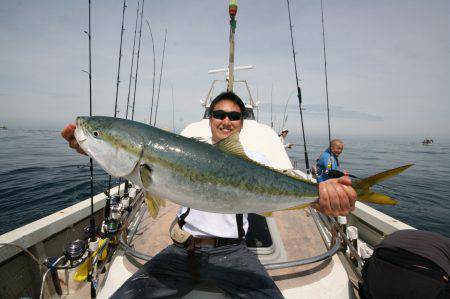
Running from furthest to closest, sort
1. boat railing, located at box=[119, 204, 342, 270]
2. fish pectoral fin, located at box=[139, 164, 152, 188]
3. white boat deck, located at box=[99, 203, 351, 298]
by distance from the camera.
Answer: boat railing, located at box=[119, 204, 342, 270] < white boat deck, located at box=[99, 203, 351, 298] < fish pectoral fin, located at box=[139, 164, 152, 188]

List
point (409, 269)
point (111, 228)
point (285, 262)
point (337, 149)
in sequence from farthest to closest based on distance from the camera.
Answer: point (337, 149) → point (111, 228) → point (285, 262) → point (409, 269)

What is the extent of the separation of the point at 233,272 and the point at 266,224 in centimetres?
243

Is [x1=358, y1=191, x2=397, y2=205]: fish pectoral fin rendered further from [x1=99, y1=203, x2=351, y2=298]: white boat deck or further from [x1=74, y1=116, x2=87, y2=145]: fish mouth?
[x1=74, y1=116, x2=87, y2=145]: fish mouth

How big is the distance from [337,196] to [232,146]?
3.78 feet

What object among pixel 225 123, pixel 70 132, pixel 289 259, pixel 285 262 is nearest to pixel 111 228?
pixel 70 132

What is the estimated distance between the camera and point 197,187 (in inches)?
85.0

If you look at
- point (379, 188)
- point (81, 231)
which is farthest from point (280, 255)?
point (379, 188)

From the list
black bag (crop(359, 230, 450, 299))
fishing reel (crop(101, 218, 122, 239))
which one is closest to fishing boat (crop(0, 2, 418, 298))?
fishing reel (crop(101, 218, 122, 239))

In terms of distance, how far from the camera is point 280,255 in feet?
13.1

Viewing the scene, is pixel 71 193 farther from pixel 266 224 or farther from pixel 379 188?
pixel 379 188

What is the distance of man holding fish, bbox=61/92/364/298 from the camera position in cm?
217

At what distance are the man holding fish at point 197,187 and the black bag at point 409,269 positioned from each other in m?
1.04

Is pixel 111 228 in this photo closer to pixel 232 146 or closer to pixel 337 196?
pixel 232 146

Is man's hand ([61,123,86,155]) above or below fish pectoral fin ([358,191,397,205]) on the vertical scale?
above
